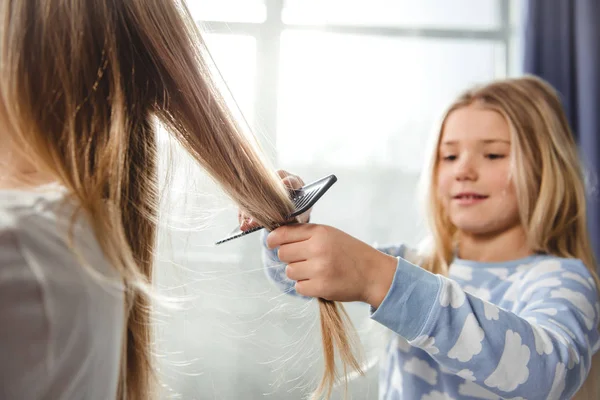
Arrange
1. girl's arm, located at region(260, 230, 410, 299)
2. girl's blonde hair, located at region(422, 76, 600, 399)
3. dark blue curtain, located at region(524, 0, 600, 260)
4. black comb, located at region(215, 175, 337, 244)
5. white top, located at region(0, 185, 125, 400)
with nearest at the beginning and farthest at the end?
white top, located at region(0, 185, 125, 400), black comb, located at region(215, 175, 337, 244), girl's arm, located at region(260, 230, 410, 299), girl's blonde hair, located at region(422, 76, 600, 399), dark blue curtain, located at region(524, 0, 600, 260)

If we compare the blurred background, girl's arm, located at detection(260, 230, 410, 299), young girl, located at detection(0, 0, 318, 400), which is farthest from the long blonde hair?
the blurred background

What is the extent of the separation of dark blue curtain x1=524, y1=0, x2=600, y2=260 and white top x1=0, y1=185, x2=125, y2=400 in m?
1.58

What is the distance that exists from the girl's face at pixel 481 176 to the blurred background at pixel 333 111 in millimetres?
662

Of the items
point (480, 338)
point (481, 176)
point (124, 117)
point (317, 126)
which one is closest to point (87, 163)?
point (124, 117)

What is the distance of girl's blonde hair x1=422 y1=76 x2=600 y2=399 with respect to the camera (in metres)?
1.06

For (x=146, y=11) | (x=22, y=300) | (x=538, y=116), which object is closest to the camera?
(x=22, y=300)

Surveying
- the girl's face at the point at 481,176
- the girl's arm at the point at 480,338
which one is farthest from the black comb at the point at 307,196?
the girl's face at the point at 481,176

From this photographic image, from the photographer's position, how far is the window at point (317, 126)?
1.68 m

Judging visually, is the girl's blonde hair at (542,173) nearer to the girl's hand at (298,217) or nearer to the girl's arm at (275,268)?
the girl's arm at (275,268)

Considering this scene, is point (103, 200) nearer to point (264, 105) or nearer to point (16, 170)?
point (16, 170)

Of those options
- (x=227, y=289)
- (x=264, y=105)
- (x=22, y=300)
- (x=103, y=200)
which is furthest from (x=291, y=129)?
(x=22, y=300)

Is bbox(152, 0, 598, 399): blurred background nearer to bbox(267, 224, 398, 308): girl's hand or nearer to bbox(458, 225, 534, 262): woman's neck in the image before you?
bbox(458, 225, 534, 262): woman's neck

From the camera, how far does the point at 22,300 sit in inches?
15.6

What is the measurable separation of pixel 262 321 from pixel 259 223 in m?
1.10
